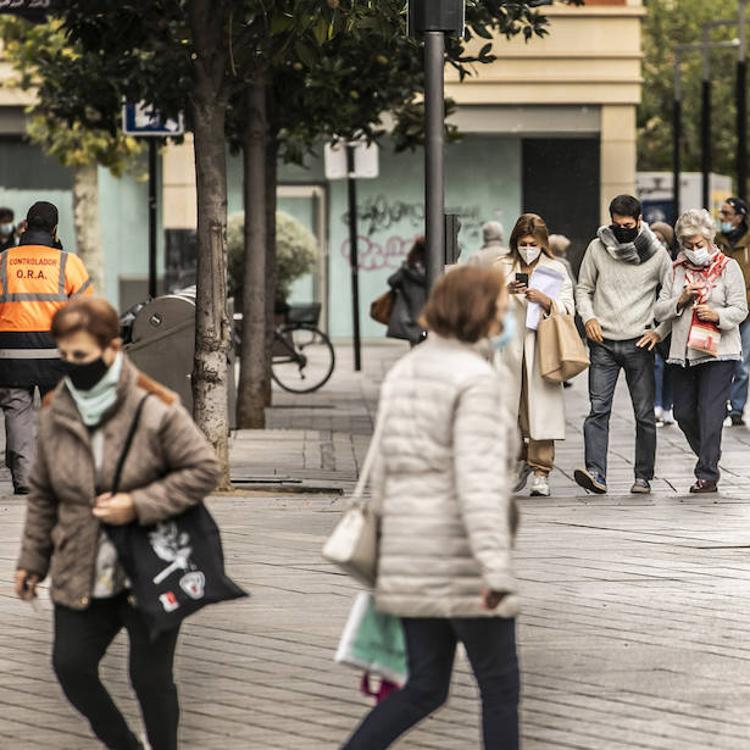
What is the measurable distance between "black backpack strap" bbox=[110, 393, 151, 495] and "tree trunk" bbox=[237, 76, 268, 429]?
37.2 feet

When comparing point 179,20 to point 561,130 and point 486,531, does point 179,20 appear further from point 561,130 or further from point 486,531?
point 561,130

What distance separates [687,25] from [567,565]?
52526 mm

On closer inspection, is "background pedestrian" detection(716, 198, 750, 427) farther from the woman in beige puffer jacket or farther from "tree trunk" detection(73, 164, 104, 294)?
"tree trunk" detection(73, 164, 104, 294)

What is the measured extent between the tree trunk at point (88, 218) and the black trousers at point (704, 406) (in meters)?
20.1

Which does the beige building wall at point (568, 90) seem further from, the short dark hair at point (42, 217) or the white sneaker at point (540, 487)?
the white sneaker at point (540, 487)

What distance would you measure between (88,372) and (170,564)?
0.54m

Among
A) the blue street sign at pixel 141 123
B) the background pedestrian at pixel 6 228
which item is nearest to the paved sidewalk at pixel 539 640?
the blue street sign at pixel 141 123

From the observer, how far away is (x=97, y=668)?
561cm

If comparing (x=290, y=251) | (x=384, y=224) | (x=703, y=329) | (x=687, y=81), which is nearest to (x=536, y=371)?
(x=703, y=329)

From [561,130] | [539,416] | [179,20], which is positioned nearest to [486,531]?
[539,416]

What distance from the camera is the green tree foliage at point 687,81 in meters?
60.5

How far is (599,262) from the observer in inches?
507

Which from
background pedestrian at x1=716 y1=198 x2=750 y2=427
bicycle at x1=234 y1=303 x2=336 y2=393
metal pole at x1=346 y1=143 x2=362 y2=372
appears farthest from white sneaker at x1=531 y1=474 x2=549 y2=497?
metal pole at x1=346 y1=143 x2=362 y2=372

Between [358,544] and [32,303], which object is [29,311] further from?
[358,544]
